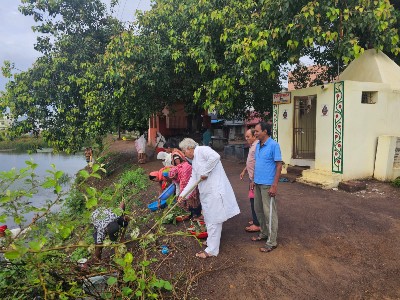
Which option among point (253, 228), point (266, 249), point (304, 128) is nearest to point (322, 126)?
point (304, 128)

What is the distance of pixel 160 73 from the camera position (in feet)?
34.4

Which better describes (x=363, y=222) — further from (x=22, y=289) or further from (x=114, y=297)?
(x=22, y=289)

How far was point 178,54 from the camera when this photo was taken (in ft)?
30.4

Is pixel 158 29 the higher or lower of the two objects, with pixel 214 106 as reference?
higher

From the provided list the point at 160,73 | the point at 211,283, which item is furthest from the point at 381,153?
the point at 160,73

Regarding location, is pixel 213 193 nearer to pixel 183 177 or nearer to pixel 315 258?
pixel 183 177

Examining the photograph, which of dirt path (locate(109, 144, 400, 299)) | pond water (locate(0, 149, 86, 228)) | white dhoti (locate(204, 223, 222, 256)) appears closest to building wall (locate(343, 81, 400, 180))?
dirt path (locate(109, 144, 400, 299))

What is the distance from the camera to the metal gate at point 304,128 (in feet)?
29.5

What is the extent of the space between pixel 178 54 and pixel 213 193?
637cm

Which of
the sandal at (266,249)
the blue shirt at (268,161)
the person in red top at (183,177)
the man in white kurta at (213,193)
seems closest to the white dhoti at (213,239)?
the man in white kurta at (213,193)

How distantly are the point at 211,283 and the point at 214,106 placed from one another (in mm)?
5976

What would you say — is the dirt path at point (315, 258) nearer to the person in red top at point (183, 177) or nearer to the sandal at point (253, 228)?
the sandal at point (253, 228)

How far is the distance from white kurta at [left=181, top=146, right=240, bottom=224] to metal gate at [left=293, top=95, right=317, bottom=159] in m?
5.51

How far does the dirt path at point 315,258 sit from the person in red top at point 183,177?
60 centimetres
